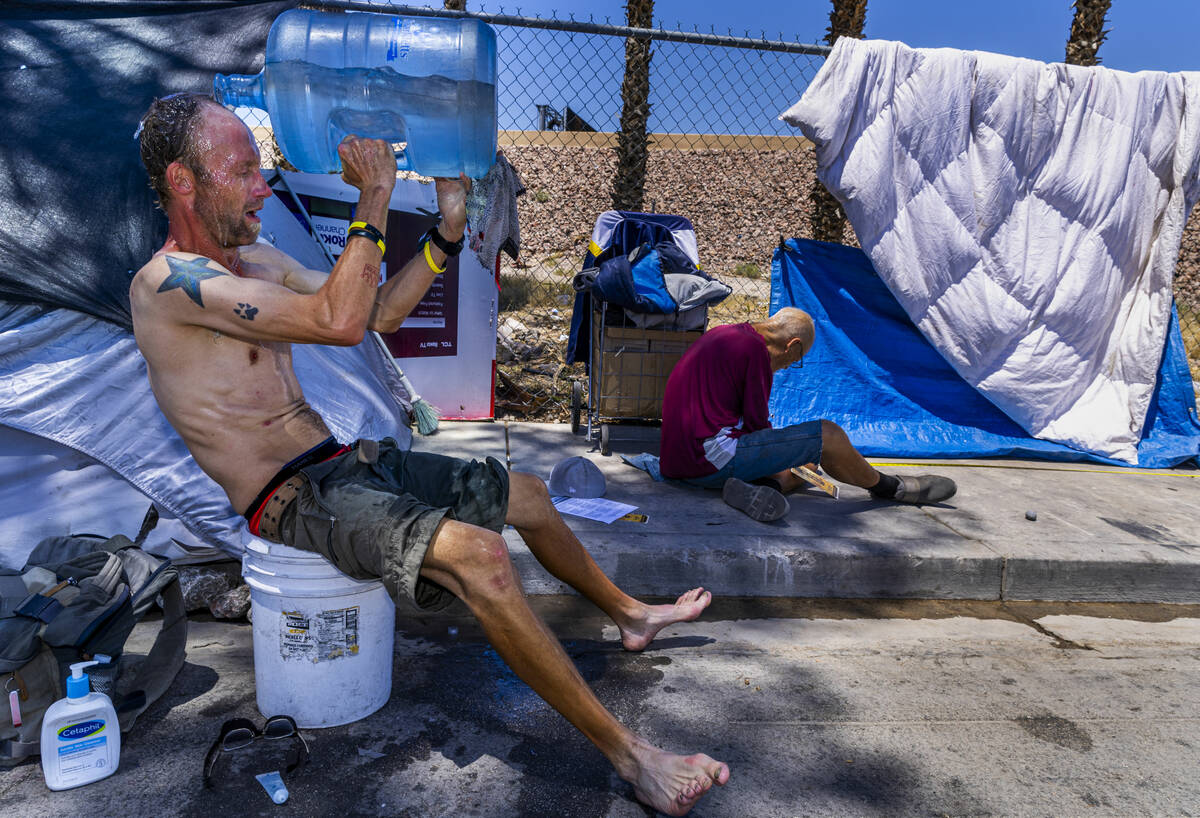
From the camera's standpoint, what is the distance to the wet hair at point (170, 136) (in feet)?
7.72

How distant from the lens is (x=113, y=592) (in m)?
2.53

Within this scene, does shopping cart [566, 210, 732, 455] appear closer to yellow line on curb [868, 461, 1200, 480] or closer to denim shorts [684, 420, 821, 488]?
denim shorts [684, 420, 821, 488]

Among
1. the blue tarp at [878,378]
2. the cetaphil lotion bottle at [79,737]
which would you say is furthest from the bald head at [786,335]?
the cetaphil lotion bottle at [79,737]

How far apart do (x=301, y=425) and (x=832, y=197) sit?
5864 mm

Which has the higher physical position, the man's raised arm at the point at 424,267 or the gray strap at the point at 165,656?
the man's raised arm at the point at 424,267

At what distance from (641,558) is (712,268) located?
15.1 meters

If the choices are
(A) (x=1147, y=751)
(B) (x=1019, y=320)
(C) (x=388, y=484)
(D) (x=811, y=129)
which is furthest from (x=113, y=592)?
(B) (x=1019, y=320)

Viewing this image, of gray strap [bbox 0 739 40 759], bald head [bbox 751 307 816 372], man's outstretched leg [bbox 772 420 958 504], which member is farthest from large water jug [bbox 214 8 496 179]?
man's outstretched leg [bbox 772 420 958 504]

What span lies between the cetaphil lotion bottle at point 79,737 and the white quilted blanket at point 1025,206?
186 inches

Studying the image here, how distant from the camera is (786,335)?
465 centimetres

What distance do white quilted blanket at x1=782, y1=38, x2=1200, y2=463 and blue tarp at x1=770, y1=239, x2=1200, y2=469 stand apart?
0.77 feet

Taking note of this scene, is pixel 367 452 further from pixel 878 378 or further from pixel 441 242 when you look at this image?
pixel 878 378

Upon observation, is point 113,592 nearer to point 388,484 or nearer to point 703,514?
point 388,484

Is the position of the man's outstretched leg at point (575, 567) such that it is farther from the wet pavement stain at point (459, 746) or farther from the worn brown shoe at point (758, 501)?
the worn brown shoe at point (758, 501)
